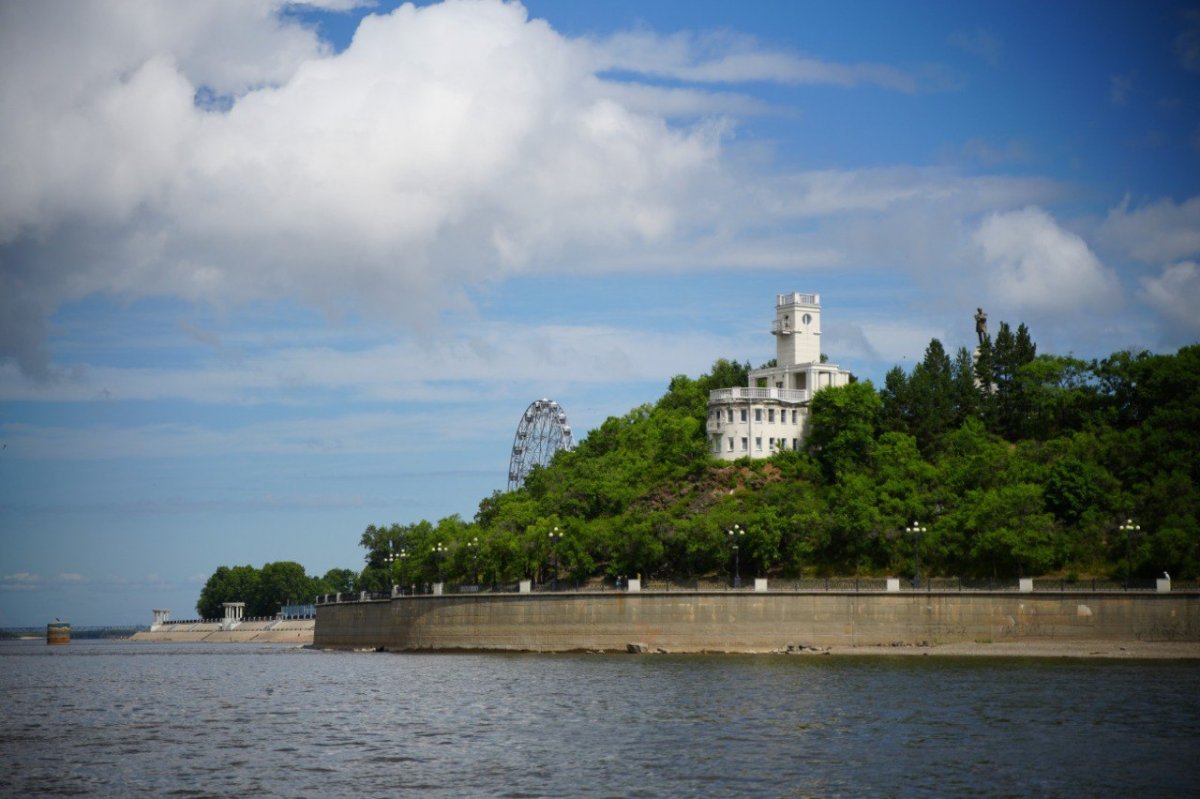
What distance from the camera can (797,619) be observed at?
3780 inches

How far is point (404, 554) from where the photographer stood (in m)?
140

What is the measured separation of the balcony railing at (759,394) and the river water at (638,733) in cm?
4580

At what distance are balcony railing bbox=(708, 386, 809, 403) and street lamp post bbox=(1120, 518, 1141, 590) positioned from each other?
3813cm

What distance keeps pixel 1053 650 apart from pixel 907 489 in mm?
21604

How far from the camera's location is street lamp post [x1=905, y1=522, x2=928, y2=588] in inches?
3777

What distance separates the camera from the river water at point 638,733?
133 feet

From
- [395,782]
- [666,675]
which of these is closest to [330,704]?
[666,675]

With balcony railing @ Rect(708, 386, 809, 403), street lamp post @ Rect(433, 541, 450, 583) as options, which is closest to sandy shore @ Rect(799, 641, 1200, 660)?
balcony railing @ Rect(708, 386, 809, 403)

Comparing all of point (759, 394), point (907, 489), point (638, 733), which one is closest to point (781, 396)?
point (759, 394)

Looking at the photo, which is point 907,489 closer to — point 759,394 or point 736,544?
point 736,544

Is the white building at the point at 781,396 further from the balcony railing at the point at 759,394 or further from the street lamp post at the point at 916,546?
the street lamp post at the point at 916,546

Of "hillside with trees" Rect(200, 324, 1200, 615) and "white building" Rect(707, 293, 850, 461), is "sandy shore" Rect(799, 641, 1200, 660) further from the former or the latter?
"white building" Rect(707, 293, 850, 461)

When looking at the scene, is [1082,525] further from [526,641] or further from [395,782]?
[395,782]

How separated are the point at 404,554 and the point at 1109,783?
10551 centimetres
